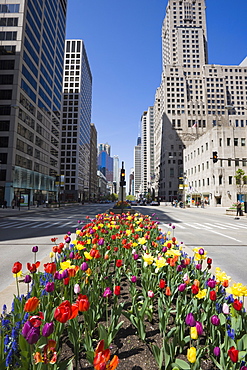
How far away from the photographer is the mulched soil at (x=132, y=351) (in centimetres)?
217

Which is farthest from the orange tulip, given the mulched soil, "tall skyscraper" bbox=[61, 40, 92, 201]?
"tall skyscraper" bbox=[61, 40, 92, 201]

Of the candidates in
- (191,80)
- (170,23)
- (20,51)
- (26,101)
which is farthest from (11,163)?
(170,23)

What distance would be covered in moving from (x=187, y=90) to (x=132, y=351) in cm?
13210

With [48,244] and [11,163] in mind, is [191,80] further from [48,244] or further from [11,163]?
[48,244]

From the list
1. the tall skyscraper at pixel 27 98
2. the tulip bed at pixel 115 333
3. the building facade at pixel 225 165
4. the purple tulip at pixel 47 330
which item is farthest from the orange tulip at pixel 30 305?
the building facade at pixel 225 165

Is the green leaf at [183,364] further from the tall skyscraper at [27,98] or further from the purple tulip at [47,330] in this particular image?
the tall skyscraper at [27,98]

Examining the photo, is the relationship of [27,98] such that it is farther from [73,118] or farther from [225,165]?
[73,118]

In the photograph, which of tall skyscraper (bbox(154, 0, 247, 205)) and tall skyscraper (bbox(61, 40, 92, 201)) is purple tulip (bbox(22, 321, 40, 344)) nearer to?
tall skyscraper (bbox(61, 40, 92, 201))

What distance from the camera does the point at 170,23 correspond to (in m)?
133

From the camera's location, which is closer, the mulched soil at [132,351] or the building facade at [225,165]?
the mulched soil at [132,351]

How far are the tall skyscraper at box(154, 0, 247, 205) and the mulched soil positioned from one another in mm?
103401

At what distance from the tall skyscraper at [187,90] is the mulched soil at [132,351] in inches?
4071

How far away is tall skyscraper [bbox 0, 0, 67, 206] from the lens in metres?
42.6

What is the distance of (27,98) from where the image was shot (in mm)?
48781
